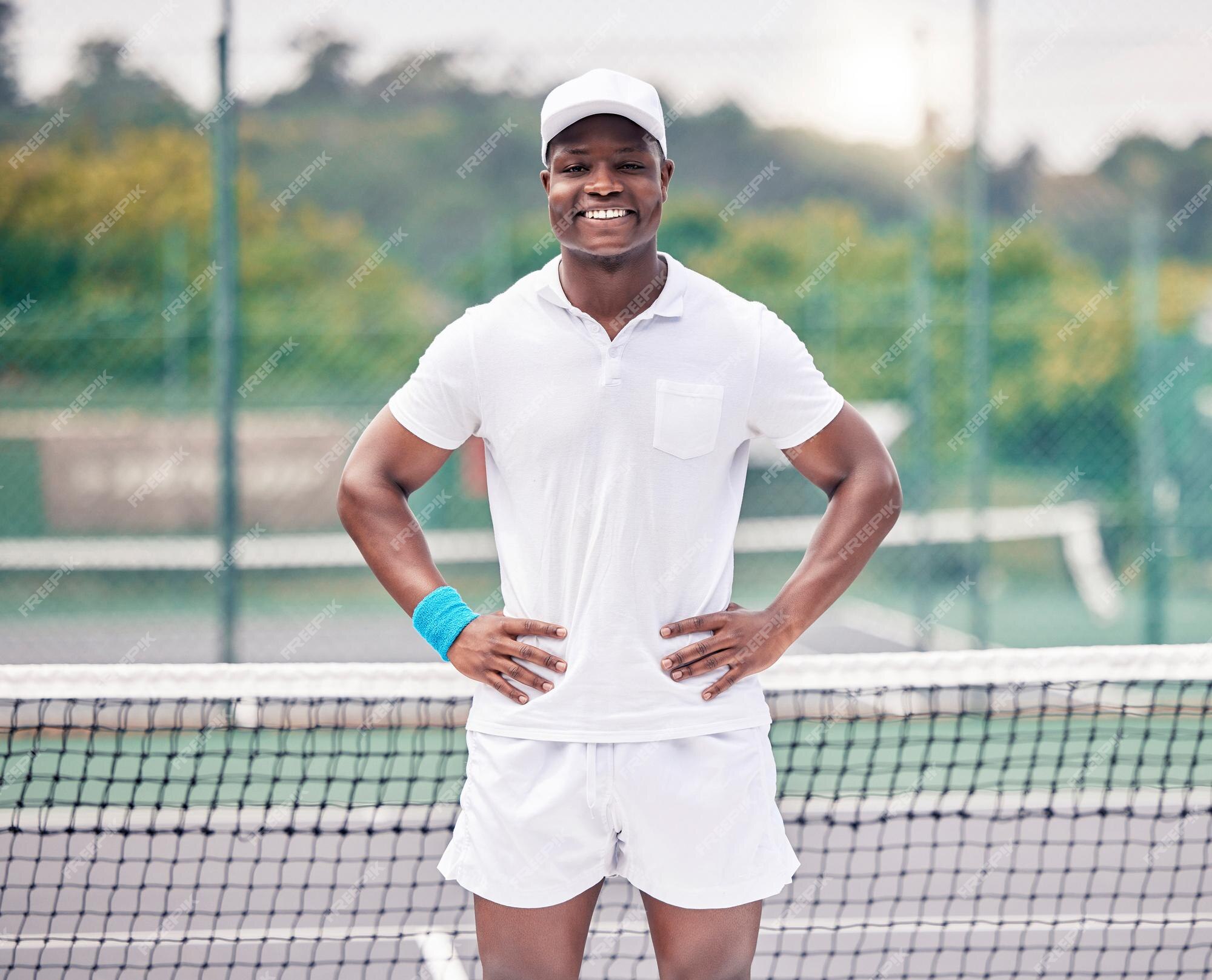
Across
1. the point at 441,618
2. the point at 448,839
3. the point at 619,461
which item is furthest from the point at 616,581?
the point at 448,839

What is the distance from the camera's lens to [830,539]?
211cm

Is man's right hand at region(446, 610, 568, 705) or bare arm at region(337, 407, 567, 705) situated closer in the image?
man's right hand at region(446, 610, 568, 705)

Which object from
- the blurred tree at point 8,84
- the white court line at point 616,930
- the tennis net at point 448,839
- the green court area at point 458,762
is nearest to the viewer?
the tennis net at point 448,839

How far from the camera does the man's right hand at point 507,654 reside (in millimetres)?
2008

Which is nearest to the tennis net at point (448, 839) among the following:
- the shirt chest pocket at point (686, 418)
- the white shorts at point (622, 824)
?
the white shorts at point (622, 824)

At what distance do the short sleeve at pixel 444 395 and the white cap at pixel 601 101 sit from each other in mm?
342

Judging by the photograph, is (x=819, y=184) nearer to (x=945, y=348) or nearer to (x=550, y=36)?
(x=945, y=348)

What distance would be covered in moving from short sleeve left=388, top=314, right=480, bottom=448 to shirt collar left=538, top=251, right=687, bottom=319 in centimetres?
13

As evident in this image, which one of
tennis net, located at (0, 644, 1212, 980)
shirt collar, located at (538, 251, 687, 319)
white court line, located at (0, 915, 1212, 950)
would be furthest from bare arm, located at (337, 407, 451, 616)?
white court line, located at (0, 915, 1212, 950)

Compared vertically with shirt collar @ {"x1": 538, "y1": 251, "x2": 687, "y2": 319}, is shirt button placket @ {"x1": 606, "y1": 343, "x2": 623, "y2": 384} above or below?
below

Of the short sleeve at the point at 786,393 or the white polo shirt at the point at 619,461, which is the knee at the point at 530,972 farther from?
the short sleeve at the point at 786,393

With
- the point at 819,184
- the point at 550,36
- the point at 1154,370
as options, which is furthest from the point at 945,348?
the point at 819,184

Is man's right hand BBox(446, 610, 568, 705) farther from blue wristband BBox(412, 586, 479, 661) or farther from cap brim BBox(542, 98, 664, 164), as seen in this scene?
cap brim BBox(542, 98, 664, 164)

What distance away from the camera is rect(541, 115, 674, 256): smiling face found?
198 centimetres
